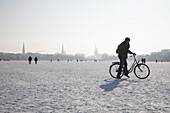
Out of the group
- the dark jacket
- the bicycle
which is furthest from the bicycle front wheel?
the dark jacket

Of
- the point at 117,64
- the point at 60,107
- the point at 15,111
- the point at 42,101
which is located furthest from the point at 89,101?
the point at 117,64

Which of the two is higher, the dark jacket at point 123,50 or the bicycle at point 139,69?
the dark jacket at point 123,50

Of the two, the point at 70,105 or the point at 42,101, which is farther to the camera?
the point at 42,101

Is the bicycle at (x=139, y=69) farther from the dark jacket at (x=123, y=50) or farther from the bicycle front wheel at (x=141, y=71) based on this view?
the dark jacket at (x=123, y=50)

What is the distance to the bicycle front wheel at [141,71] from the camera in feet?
30.4

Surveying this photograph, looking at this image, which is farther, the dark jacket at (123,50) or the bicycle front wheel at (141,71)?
the bicycle front wheel at (141,71)

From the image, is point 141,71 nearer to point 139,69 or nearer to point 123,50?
point 139,69

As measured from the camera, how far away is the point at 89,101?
15.0 ft

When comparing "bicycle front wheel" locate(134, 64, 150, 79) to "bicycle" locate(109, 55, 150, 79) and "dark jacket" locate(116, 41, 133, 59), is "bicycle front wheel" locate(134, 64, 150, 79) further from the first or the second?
"dark jacket" locate(116, 41, 133, 59)

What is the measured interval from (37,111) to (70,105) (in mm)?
811

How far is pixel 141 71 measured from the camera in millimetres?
9312

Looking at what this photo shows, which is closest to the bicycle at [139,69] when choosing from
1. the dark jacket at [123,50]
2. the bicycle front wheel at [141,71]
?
the bicycle front wheel at [141,71]

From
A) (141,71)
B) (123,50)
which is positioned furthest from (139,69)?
(123,50)

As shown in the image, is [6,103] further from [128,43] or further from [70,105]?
[128,43]
